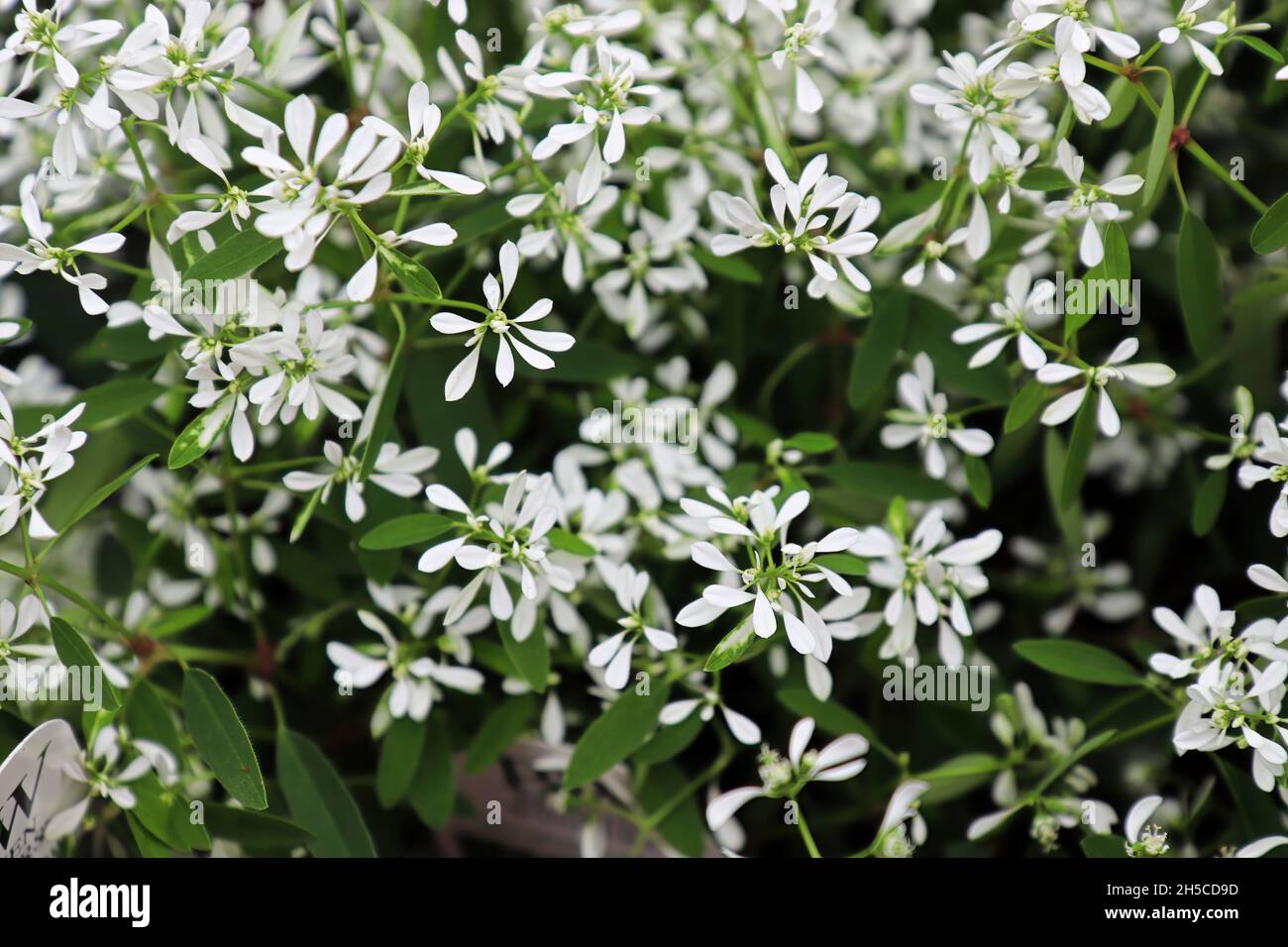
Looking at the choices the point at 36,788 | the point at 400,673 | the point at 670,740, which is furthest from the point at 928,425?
the point at 36,788

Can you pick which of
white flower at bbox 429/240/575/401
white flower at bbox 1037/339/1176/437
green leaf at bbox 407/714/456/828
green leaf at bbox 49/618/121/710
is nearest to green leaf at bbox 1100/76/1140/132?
white flower at bbox 1037/339/1176/437

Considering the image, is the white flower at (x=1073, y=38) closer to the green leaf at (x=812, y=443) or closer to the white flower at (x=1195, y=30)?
the white flower at (x=1195, y=30)

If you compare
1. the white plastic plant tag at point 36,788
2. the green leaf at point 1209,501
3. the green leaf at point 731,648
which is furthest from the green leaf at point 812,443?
the white plastic plant tag at point 36,788

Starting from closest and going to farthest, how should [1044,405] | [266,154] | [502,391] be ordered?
[266,154] → [1044,405] → [502,391]

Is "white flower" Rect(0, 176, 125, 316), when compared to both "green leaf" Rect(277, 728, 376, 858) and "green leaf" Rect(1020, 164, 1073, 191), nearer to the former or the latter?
"green leaf" Rect(277, 728, 376, 858)

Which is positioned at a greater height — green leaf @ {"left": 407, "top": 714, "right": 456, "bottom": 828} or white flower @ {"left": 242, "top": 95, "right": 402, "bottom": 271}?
white flower @ {"left": 242, "top": 95, "right": 402, "bottom": 271}
